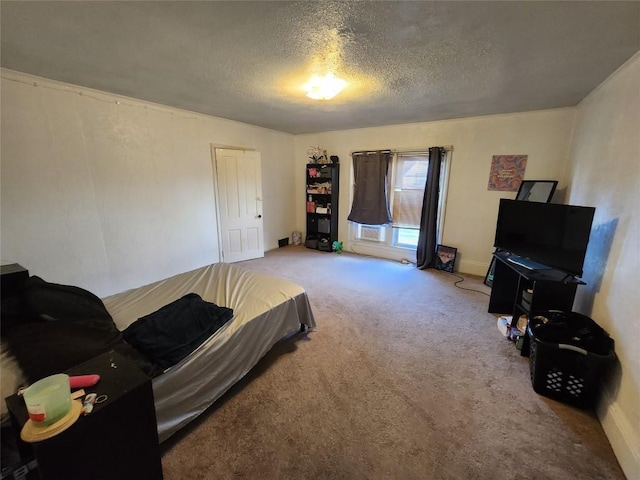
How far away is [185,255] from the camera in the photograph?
13.0 feet

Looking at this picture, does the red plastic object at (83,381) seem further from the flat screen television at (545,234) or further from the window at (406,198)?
the window at (406,198)

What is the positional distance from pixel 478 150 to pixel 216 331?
415 cm

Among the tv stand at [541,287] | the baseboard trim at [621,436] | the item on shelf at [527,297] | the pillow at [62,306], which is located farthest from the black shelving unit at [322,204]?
the baseboard trim at [621,436]

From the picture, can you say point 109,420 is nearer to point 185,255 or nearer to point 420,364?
point 420,364

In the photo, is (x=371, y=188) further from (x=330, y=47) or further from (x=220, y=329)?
(x=220, y=329)

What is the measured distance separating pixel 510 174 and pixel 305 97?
3004mm

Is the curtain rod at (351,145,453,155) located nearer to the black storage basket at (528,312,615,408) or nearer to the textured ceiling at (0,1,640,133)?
the textured ceiling at (0,1,640,133)

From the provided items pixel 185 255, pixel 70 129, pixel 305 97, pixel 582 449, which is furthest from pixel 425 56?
pixel 185 255

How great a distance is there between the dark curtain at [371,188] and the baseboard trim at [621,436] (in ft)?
11.4

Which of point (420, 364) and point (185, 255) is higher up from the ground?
point (185, 255)

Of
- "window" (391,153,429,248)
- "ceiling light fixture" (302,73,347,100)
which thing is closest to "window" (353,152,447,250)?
"window" (391,153,429,248)

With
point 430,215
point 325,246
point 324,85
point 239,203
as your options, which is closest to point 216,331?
point 324,85

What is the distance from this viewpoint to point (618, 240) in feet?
6.15

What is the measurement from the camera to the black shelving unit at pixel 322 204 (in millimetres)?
5203
